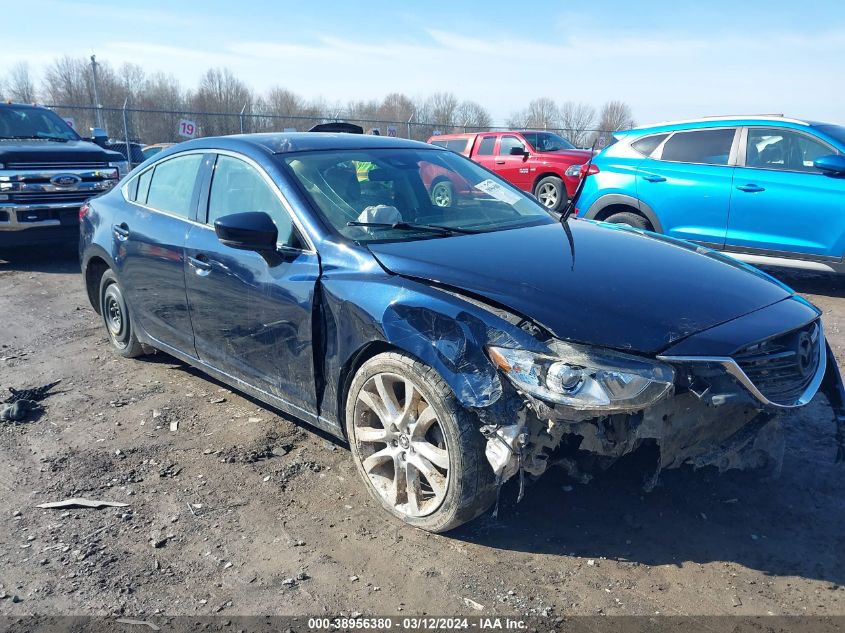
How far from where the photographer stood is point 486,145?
16.4 m

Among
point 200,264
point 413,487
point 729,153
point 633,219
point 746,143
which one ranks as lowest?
point 413,487

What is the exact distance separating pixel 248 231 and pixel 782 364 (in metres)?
2.43

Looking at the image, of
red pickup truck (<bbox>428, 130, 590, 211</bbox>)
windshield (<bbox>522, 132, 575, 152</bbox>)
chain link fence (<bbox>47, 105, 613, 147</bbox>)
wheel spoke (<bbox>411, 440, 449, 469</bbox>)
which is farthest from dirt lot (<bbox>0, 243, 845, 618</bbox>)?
chain link fence (<bbox>47, 105, 613, 147</bbox>)

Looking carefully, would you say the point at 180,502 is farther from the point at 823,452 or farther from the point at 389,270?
the point at 823,452

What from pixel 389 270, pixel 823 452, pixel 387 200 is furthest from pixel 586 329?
pixel 823 452

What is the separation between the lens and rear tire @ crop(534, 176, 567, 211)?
1487 centimetres

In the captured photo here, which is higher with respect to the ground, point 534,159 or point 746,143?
point 746,143

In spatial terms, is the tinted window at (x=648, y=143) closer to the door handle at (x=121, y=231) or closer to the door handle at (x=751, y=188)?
the door handle at (x=751, y=188)

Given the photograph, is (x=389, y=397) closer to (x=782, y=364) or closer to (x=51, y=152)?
(x=782, y=364)

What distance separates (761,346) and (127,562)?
2.76 m

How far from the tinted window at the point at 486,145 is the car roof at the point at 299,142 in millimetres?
12152

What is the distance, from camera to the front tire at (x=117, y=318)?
518cm

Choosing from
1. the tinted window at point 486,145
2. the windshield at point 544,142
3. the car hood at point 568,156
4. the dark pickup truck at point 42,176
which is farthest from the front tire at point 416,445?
the tinted window at point 486,145

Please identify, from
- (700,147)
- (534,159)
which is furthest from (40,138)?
(534,159)
